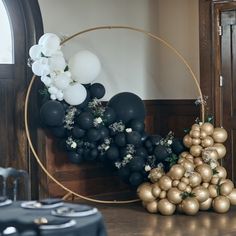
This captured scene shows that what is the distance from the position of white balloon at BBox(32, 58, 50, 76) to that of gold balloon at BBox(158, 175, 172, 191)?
4.55 ft

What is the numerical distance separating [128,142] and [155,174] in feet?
1.32

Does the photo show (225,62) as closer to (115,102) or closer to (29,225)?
(115,102)

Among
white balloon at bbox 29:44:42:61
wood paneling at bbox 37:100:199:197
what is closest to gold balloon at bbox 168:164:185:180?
wood paneling at bbox 37:100:199:197

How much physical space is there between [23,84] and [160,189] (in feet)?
5.45

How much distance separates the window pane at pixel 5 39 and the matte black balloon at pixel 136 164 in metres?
1.50

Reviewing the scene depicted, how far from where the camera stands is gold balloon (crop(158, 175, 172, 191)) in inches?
195

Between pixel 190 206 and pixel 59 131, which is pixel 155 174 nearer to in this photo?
pixel 190 206

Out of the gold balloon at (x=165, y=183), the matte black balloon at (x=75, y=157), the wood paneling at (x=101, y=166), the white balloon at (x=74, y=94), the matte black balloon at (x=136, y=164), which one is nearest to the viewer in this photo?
the gold balloon at (x=165, y=183)

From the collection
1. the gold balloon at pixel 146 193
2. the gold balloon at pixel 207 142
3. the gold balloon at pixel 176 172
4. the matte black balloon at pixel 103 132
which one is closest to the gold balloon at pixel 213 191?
the gold balloon at pixel 176 172

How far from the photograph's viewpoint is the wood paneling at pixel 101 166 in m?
Result: 5.50

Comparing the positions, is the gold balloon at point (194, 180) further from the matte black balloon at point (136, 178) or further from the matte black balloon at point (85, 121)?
the matte black balloon at point (85, 121)

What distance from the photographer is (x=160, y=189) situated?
499cm

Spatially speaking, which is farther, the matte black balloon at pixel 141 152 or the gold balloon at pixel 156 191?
the matte black balloon at pixel 141 152

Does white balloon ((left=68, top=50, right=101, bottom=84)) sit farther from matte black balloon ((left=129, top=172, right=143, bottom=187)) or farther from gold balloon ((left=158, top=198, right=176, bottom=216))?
gold balloon ((left=158, top=198, right=176, bottom=216))
